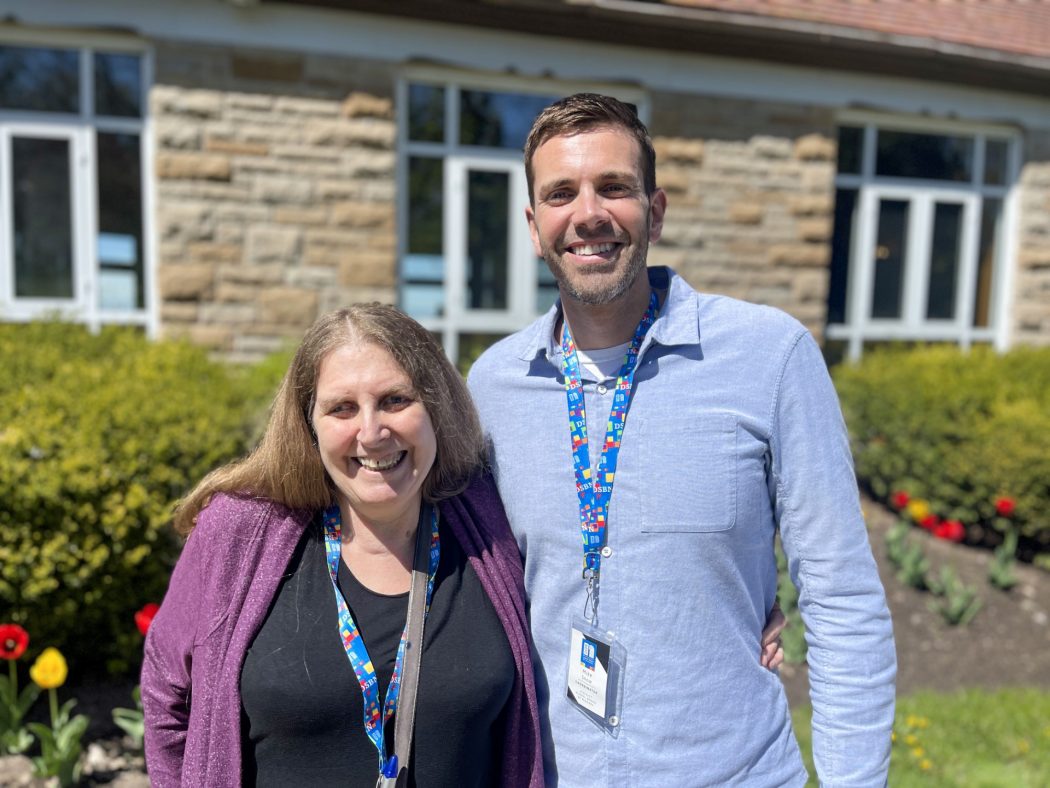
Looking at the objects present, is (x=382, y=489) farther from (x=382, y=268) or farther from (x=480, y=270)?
(x=480, y=270)

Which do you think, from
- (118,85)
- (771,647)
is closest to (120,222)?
(118,85)

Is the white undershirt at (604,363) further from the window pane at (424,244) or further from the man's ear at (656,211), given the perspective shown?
the window pane at (424,244)

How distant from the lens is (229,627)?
1.79 meters

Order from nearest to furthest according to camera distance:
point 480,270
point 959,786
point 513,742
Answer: point 513,742
point 959,786
point 480,270

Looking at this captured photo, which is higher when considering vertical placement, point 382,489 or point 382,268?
point 382,268

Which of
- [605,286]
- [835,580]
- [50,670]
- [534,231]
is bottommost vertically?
[50,670]

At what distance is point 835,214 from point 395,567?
775cm

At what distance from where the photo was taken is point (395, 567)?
6.29 feet

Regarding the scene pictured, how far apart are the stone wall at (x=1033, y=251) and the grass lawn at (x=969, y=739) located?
563cm

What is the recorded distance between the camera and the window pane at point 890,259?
876 centimetres

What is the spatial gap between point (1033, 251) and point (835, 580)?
8.77 meters

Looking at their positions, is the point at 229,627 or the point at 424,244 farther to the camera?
the point at 424,244

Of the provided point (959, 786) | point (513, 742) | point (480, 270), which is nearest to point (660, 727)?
point (513, 742)

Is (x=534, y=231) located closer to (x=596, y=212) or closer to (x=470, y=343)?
(x=596, y=212)
